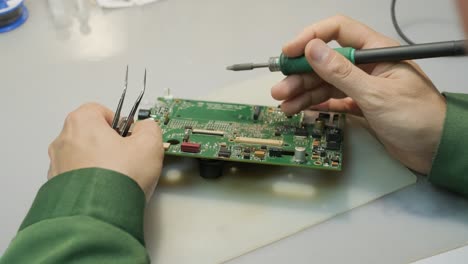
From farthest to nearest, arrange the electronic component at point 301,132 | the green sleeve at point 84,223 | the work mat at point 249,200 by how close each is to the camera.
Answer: the electronic component at point 301,132
the work mat at point 249,200
the green sleeve at point 84,223

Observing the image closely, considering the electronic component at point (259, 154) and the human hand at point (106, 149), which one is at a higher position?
the human hand at point (106, 149)

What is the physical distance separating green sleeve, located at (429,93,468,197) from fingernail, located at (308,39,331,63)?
7.9 inches

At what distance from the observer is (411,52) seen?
2.61 ft

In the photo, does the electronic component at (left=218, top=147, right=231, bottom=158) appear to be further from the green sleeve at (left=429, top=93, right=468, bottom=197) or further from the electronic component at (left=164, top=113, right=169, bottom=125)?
the green sleeve at (left=429, top=93, right=468, bottom=197)

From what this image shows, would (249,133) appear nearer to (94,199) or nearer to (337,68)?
(337,68)

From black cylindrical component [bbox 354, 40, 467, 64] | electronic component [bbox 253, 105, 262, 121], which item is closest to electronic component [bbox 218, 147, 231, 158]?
electronic component [bbox 253, 105, 262, 121]

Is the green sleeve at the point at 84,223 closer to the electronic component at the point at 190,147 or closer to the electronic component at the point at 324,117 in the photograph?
the electronic component at the point at 190,147

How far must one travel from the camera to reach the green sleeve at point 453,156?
0.78 m

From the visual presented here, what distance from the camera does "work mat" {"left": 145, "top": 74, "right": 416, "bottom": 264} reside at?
750 millimetres

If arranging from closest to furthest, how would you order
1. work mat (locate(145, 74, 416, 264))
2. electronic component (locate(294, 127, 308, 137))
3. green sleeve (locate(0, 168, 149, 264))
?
green sleeve (locate(0, 168, 149, 264)), work mat (locate(145, 74, 416, 264)), electronic component (locate(294, 127, 308, 137))

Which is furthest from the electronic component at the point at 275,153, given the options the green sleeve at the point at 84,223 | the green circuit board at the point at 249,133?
the green sleeve at the point at 84,223

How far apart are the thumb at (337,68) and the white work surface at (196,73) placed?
18 centimetres

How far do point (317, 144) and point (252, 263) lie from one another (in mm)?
212

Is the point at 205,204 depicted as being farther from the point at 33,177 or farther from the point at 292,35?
the point at 292,35
